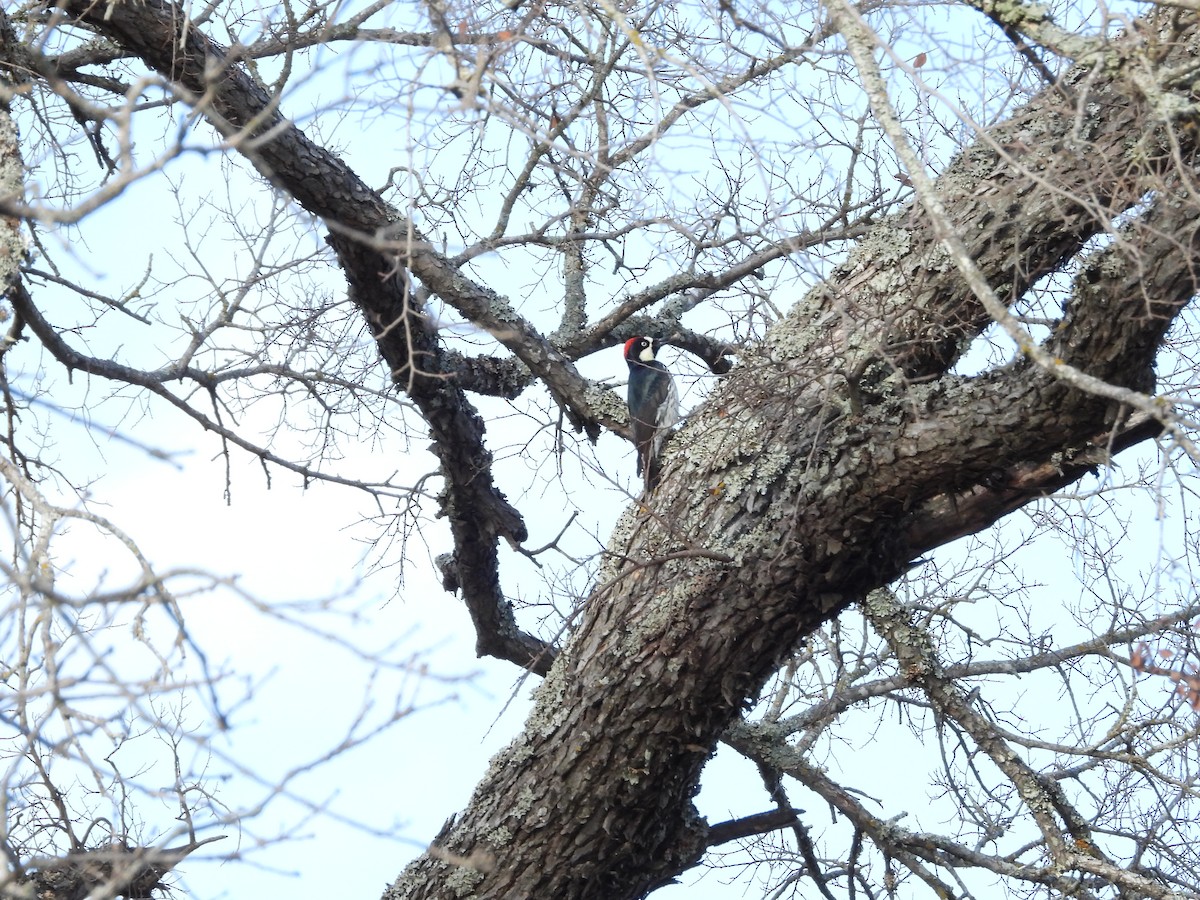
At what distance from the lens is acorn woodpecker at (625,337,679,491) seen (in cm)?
385

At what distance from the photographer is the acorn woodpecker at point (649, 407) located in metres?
3.85

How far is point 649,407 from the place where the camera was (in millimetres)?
5875

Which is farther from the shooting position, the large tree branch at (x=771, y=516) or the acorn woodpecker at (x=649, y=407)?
the acorn woodpecker at (x=649, y=407)

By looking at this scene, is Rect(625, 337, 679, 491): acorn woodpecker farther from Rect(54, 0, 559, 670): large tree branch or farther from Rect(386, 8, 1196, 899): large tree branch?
Rect(54, 0, 559, 670): large tree branch

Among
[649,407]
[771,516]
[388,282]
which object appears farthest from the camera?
[649,407]

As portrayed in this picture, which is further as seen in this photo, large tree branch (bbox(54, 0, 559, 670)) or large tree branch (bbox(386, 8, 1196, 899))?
large tree branch (bbox(54, 0, 559, 670))

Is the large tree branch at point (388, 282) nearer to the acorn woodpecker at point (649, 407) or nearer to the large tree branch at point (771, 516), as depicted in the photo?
the large tree branch at point (771, 516)

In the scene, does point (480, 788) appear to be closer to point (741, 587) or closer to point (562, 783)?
point (562, 783)

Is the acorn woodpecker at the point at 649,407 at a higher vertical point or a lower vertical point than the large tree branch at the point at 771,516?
higher

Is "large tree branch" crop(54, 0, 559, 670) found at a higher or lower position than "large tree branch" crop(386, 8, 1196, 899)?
higher

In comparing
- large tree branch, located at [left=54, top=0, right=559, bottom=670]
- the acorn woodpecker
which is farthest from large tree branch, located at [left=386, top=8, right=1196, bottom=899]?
large tree branch, located at [left=54, top=0, right=559, bottom=670]

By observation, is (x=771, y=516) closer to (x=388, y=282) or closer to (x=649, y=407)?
(x=388, y=282)

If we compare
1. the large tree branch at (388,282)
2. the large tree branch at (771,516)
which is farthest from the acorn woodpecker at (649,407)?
the large tree branch at (388,282)

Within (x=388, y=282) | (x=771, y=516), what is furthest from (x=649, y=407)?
(x=771, y=516)
